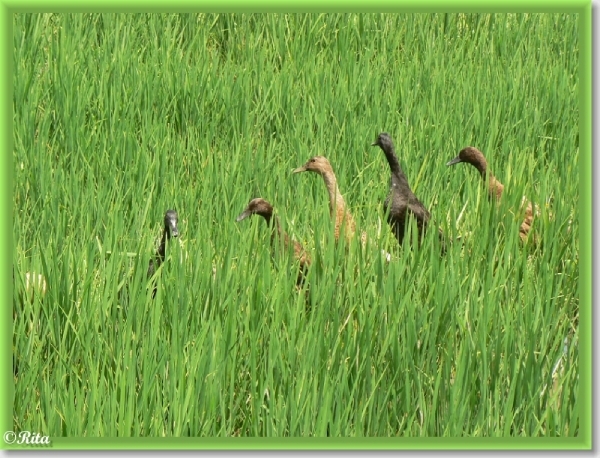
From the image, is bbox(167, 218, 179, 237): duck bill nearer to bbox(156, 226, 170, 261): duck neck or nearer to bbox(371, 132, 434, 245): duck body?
bbox(156, 226, 170, 261): duck neck

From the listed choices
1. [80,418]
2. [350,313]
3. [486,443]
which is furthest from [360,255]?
[80,418]

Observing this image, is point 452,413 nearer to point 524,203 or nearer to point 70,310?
point 70,310

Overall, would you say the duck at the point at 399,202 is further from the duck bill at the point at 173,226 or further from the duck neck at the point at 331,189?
the duck bill at the point at 173,226

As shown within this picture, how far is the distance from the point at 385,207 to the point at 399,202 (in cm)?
13

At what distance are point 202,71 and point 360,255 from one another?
187cm

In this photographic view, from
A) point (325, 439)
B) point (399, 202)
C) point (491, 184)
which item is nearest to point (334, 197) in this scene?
point (399, 202)

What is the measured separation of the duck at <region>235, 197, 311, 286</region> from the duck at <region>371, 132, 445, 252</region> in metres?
0.40

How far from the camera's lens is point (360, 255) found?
256cm

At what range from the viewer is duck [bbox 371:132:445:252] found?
314 cm

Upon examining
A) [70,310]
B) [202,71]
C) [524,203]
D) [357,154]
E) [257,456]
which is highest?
[202,71]

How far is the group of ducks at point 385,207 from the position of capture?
2734 mm

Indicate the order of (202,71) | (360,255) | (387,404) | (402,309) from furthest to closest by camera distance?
(202,71), (360,255), (402,309), (387,404)

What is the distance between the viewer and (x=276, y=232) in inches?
105

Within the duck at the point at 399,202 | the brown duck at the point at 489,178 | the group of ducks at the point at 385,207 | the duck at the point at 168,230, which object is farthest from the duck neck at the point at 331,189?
the duck at the point at 168,230
